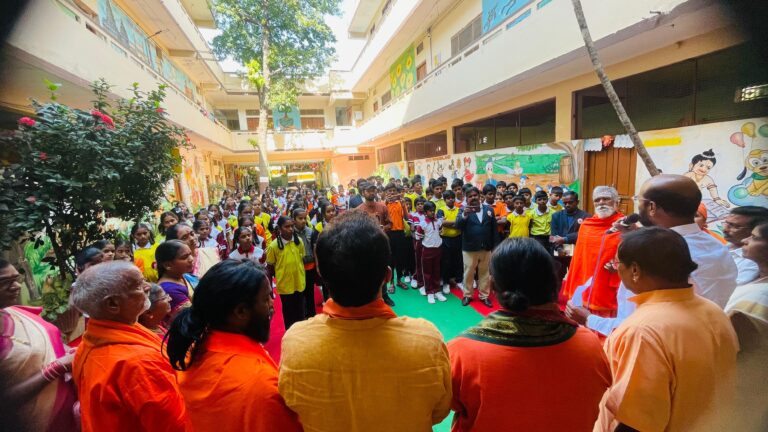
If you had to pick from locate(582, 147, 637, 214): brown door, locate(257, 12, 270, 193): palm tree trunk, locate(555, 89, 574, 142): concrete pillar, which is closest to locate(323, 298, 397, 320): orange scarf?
locate(582, 147, 637, 214): brown door

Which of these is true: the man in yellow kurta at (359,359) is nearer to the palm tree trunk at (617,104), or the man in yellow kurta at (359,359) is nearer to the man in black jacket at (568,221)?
the palm tree trunk at (617,104)

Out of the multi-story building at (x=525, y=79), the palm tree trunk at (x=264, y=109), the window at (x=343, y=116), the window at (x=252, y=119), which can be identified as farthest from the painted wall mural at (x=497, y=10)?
the window at (x=252, y=119)

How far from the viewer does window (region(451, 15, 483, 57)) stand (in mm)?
9320

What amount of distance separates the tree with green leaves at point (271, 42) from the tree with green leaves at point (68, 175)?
41.7 ft

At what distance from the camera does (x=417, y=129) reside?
13.7 meters

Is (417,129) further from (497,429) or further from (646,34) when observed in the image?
(497,429)

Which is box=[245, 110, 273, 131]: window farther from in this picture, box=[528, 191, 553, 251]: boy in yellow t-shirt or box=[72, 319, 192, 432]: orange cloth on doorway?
box=[72, 319, 192, 432]: orange cloth on doorway

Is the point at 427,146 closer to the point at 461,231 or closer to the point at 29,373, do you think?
the point at 461,231

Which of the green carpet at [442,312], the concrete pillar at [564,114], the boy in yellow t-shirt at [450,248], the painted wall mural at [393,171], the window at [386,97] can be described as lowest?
the green carpet at [442,312]

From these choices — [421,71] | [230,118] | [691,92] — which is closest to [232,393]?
[691,92]

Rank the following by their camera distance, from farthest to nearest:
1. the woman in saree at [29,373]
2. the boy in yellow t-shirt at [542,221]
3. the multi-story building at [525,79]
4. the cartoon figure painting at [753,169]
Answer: the boy in yellow t-shirt at [542,221] → the multi-story building at [525,79] → the cartoon figure painting at [753,169] → the woman in saree at [29,373]

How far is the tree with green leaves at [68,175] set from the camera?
2.26m

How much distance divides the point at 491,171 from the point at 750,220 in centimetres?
654

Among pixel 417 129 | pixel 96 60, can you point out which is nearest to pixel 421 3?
pixel 417 129
